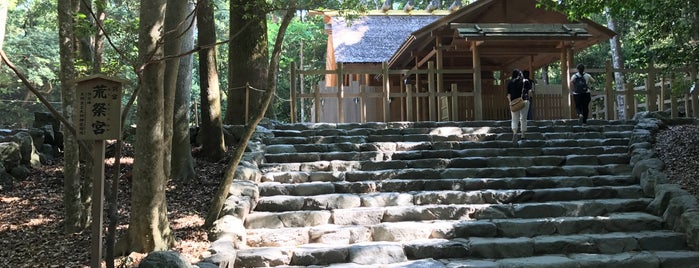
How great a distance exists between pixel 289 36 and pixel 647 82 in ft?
72.2

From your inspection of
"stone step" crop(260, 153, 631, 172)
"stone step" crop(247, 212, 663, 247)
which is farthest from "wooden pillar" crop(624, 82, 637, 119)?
"stone step" crop(247, 212, 663, 247)

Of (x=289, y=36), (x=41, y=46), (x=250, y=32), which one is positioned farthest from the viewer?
(x=289, y=36)

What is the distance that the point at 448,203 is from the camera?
25.2 feet

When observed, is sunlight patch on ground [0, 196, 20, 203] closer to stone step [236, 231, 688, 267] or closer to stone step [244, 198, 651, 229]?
stone step [244, 198, 651, 229]

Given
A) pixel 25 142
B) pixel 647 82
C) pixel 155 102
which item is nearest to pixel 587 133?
pixel 647 82

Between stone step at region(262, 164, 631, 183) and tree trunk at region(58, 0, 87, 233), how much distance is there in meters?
2.74

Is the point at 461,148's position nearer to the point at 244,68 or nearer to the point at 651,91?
the point at 244,68

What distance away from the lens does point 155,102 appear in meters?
5.50

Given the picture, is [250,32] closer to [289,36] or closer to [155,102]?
[155,102]

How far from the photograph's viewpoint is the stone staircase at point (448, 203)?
629 cm

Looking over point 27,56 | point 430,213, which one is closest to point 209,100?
point 430,213

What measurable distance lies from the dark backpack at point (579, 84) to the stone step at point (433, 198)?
392 centimetres

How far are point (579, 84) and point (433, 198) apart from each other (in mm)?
5739

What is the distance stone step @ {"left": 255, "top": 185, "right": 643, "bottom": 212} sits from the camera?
7531 mm
